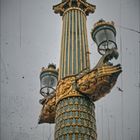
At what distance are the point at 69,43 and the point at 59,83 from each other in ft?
7.87

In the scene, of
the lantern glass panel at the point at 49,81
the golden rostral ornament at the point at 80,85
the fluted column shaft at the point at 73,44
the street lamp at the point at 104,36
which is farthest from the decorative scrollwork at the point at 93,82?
the lantern glass panel at the point at 49,81

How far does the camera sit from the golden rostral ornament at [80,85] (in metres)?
17.3

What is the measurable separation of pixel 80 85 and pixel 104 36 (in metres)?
2.23

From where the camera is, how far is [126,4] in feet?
91.3

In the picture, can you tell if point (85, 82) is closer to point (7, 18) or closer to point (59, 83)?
point (59, 83)

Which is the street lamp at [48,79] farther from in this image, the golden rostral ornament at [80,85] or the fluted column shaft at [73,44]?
the fluted column shaft at [73,44]

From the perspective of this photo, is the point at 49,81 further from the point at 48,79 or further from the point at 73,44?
the point at 73,44

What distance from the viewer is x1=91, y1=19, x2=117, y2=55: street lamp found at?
1817cm

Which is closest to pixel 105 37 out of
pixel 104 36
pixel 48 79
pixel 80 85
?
pixel 104 36

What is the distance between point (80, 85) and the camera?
1838 centimetres

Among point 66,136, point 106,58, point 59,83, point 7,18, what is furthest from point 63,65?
point 7,18

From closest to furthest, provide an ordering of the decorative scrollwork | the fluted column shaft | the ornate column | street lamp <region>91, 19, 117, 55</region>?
the ornate column
the decorative scrollwork
street lamp <region>91, 19, 117, 55</region>
the fluted column shaft

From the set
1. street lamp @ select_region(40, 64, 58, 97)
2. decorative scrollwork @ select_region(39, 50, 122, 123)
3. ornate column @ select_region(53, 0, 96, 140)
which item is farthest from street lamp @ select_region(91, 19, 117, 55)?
street lamp @ select_region(40, 64, 58, 97)

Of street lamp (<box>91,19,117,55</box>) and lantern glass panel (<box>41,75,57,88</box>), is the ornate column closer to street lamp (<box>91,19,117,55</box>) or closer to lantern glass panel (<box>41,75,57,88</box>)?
lantern glass panel (<box>41,75,57,88</box>)
